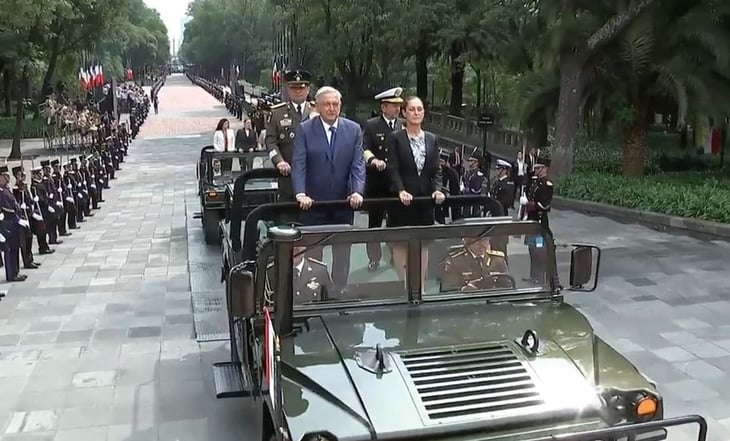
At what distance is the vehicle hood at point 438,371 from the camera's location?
3934 millimetres

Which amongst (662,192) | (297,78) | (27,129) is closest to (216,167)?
(297,78)

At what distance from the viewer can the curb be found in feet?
48.0

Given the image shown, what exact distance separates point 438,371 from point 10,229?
919cm

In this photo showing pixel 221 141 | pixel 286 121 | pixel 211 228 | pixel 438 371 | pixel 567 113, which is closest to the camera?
pixel 438 371

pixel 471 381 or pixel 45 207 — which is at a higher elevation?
pixel 471 381

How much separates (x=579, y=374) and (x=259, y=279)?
188 centimetres

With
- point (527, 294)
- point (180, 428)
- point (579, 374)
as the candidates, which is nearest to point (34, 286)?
point (180, 428)

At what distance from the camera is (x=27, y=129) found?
43188mm

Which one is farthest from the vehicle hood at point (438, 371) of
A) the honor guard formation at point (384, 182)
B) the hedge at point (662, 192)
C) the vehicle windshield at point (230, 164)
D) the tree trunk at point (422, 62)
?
the tree trunk at point (422, 62)

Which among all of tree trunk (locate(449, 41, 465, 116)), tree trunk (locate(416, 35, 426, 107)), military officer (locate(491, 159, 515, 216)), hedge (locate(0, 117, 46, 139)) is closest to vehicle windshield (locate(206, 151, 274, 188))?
military officer (locate(491, 159, 515, 216))

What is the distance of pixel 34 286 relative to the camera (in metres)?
11.5

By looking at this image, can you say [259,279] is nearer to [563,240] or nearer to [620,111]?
[563,240]

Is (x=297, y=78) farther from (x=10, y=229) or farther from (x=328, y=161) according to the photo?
(x=10, y=229)

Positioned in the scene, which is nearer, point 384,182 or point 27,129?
point 384,182
